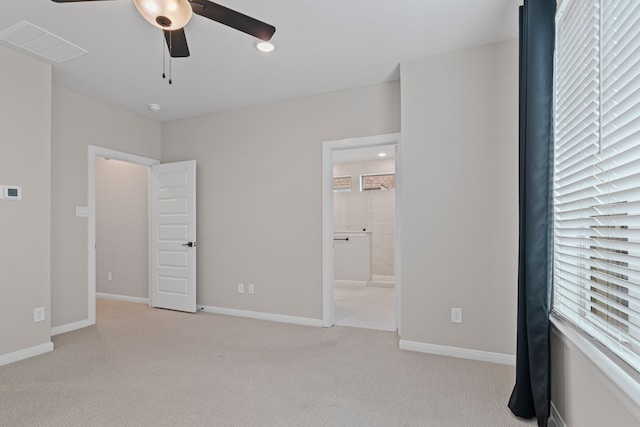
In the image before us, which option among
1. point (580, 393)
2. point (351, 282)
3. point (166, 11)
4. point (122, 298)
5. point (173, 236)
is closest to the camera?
point (580, 393)

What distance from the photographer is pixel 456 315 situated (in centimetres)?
303

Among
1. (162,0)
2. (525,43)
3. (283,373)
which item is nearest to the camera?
(162,0)

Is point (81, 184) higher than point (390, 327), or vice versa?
point (81, 184)

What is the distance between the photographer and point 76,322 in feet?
12.8

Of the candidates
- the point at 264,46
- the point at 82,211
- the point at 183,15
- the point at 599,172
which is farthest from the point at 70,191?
the point at 599,172

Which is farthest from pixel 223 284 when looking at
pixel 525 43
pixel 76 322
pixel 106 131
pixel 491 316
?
pixel 525 43

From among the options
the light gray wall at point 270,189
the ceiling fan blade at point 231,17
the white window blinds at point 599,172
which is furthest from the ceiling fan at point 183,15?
the light gray wall at point 270,189

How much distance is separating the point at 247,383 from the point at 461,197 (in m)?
2.34

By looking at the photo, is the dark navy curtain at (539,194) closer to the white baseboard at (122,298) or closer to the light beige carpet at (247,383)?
the light beige carpet at (247,383)

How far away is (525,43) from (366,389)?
252 centimetres

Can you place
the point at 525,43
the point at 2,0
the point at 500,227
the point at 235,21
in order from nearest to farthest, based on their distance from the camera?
the point at 235,21 → the point at 525,43 → the point at 2,0 → the point at 500,227

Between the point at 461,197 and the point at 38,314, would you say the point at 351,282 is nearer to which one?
the point at 461,197

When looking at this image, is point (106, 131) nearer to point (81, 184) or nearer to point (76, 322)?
point (81, 184)

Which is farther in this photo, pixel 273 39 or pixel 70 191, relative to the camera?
pixel 70 191
